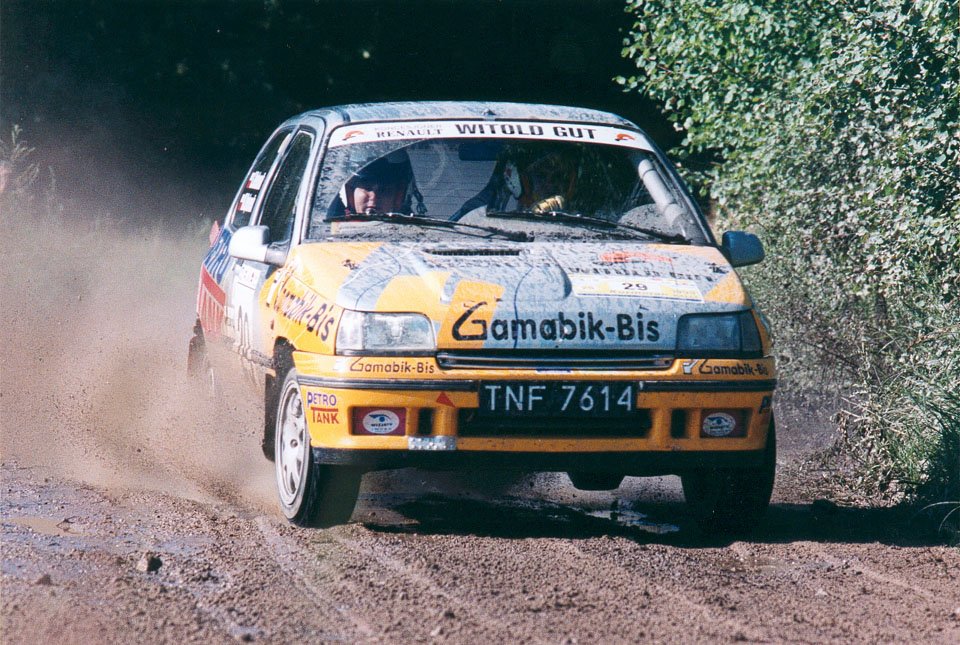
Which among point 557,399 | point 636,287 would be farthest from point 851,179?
point 557,399

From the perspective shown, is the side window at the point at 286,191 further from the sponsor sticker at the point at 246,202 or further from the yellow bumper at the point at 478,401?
the yellow bumper at the point at 478,401

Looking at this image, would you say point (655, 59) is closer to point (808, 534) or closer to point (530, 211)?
point (530, 211)

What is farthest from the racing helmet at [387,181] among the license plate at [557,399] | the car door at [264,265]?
the license plate at [557,399]

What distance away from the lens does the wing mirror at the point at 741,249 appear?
265 inches

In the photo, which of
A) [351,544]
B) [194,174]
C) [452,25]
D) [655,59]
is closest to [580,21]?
[452,25]

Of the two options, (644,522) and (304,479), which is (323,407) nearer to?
(304,479)

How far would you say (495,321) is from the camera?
18.8ft

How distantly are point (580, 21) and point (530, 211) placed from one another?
1343 cm

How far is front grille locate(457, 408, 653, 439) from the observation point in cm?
577

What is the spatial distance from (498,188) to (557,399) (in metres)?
1.57

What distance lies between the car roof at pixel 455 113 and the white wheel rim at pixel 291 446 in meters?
1.51

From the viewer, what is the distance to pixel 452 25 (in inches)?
765

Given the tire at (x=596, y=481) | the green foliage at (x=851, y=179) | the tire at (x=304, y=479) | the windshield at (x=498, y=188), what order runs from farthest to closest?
1. the green foliage at (x=851, y=179)
2. the tire at (x=596, y=481)
3. the windshield at (x=498, y=188)
4. the tire at (x=304, y=479)

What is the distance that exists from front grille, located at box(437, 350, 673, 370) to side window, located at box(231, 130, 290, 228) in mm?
2471
